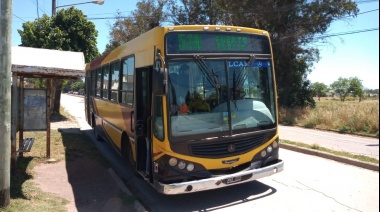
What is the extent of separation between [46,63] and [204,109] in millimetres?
4130

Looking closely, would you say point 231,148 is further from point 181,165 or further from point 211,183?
point 181,165

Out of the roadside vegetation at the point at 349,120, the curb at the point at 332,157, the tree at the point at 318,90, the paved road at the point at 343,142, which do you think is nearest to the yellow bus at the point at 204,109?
the curb at the point at 332,157

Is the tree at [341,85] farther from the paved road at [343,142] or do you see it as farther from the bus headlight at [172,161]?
the bus headlight at [172,161]

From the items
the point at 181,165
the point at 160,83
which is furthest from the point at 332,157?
the point at 160,83

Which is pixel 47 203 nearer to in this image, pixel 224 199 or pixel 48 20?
pixel 224 199

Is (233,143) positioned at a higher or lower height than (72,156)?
higher

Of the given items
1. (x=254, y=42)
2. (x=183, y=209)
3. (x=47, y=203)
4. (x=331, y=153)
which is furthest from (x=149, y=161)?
(x=331, y=153)

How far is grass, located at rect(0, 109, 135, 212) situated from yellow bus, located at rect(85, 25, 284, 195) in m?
1.19

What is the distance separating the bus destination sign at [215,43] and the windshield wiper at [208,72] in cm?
15

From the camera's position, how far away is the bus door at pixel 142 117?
19.3 feet

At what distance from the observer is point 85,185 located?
6.62 meters

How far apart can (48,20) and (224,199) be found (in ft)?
50.9

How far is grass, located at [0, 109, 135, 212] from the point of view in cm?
528

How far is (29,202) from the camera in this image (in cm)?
534
